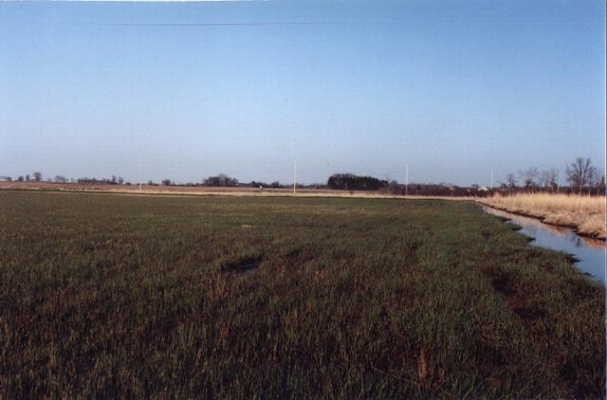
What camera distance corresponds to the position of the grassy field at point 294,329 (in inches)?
107

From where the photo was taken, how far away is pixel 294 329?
3752mm

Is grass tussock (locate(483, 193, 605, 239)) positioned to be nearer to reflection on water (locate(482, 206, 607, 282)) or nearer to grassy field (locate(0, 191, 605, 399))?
reflection on water (locate(482, 206, 607, 282))

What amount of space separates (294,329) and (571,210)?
30006 millimetres

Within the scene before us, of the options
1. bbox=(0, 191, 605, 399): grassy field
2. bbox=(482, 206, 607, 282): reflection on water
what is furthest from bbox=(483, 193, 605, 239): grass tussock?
bbox=(0, 191, 605, 399): grassy field

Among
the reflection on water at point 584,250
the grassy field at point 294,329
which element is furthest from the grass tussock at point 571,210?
the grassy field at point 294,329

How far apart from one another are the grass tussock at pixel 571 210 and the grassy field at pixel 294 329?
1298 cm

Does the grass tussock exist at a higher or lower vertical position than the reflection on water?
higher

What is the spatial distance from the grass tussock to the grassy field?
12975 mm

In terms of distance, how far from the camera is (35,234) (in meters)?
11.3

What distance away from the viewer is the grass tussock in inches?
682

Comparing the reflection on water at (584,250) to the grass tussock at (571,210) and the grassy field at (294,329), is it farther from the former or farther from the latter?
the grass tussock at (571,210)

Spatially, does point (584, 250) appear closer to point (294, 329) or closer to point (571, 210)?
point (294, 329)

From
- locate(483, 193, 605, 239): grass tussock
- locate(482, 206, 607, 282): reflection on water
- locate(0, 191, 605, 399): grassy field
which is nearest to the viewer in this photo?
locate(0, 191, 605, 399): grassy field

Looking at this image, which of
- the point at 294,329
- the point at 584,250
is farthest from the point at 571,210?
the point at 294,329
